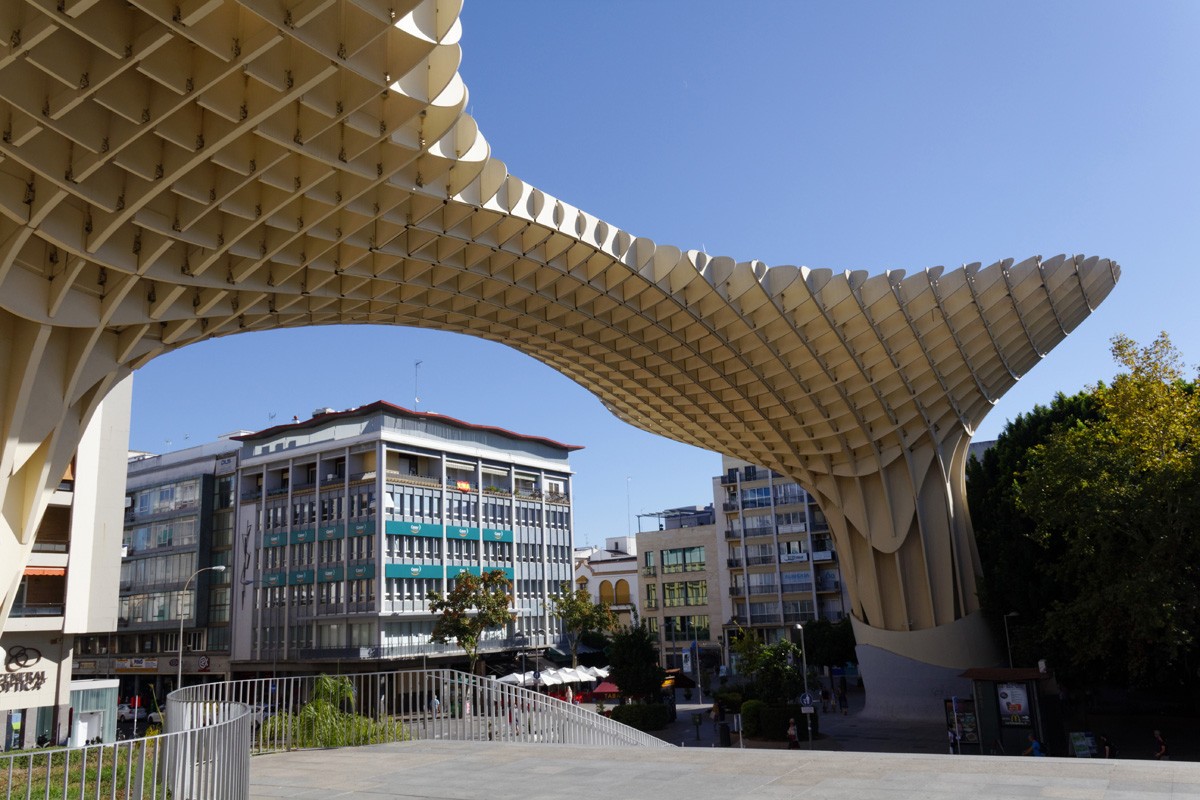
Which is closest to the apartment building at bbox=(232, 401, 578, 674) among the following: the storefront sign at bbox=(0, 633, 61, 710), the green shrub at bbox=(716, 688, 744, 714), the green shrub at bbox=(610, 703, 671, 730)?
the green shrub at bbox=(610, 703, 671, 730)

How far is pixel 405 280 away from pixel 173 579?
62.6m

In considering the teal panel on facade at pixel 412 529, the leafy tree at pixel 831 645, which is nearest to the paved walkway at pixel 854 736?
the leafy tree at pixel 831 645

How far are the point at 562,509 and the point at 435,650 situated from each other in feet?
68.7

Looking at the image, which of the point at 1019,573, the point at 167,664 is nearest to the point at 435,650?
the point at 167,664

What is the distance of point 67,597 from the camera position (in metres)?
39.2

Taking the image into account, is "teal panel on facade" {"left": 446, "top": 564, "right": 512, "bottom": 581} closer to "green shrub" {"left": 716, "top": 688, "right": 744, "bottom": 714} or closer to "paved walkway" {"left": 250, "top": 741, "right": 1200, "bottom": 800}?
"green shrub" {"left": 716, "top": 688, "right": 744, "bottom": 714}

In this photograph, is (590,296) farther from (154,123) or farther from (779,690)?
(779,690)

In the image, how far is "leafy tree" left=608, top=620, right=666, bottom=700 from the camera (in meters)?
48.6

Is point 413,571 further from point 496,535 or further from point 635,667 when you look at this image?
point 635,667

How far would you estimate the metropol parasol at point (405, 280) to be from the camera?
1496cm

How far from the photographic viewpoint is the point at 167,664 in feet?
245

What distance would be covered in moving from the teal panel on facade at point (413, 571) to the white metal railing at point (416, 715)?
4336cm

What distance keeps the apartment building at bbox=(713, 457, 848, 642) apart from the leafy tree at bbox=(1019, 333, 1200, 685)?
1894 inches

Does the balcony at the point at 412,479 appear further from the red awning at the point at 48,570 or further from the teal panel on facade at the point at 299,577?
the red awning at the point at 48,570
